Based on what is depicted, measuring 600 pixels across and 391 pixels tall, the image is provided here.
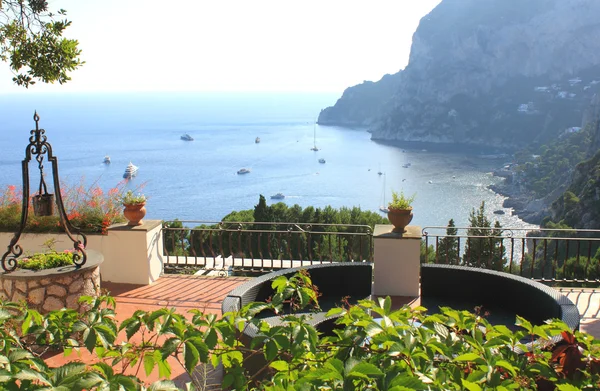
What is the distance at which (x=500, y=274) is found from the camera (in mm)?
4965

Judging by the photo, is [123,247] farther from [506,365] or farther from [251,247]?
[251,247]

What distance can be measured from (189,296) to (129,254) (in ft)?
2.97

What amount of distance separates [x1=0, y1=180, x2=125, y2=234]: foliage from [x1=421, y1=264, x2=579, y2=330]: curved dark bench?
367 centimetres

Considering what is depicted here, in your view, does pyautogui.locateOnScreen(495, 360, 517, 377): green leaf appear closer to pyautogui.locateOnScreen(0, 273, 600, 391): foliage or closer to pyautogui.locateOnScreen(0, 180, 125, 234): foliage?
pyautogui.locateOnScreen(0, 273, 600, 391): foliage

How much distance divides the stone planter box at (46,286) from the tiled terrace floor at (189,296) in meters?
0.75

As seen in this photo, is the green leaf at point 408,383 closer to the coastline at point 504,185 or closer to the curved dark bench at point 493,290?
the curved dark bench at point 493,290

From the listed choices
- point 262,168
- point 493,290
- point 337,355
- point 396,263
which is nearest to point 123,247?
point 396,263

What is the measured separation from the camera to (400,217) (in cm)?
590

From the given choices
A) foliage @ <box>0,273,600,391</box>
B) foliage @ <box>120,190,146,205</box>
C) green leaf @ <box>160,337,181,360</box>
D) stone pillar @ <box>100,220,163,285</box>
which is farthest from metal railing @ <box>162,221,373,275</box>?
green leaf @ <box>160,337,181,360</box>

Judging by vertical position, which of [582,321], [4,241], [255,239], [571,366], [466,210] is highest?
[571,366]

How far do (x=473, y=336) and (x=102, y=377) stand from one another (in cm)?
111

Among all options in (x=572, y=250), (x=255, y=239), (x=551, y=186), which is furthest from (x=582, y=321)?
(x=551, y=186)

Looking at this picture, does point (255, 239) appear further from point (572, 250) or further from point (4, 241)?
point (4, 241)

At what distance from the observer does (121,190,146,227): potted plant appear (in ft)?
20.9
